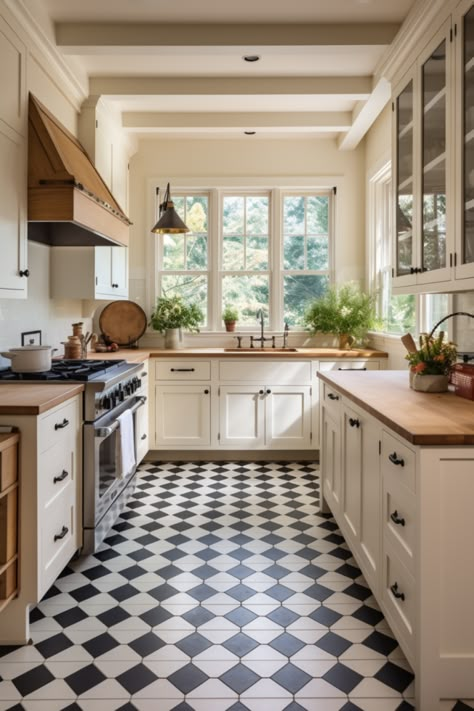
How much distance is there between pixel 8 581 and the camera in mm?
2100

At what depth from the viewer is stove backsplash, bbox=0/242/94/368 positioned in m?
3.32

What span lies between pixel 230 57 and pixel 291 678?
11.7 feet

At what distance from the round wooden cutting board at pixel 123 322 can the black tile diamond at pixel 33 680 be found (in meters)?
3.42

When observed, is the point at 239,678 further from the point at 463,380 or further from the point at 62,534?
the point at 463,380

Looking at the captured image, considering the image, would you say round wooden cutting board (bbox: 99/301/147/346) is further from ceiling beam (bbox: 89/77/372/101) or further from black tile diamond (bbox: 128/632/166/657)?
black tile diamond (bbox: 128/632/166/657)

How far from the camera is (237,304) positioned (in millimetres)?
5473

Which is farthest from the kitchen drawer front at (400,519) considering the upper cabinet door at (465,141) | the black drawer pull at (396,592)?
the upper cabinet door at (465,141)

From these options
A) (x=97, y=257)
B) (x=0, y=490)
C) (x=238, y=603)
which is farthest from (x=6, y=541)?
(x=97, y=257)

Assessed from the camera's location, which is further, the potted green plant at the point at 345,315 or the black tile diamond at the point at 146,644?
the potted green plant at the point at 345,315

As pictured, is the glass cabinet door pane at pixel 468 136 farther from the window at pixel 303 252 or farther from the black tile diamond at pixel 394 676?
the window at pixel 303 252

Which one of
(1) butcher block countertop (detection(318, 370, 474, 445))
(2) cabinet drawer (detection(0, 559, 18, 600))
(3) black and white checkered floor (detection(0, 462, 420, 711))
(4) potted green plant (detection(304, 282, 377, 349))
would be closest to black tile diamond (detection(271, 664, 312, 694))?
(3) black and white checkered floor (detection(0, 462, 420, 711))

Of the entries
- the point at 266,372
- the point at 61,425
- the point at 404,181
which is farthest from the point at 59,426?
the point at 266,372

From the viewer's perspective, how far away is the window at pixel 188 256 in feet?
17.8

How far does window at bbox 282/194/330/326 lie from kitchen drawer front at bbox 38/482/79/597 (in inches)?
127
